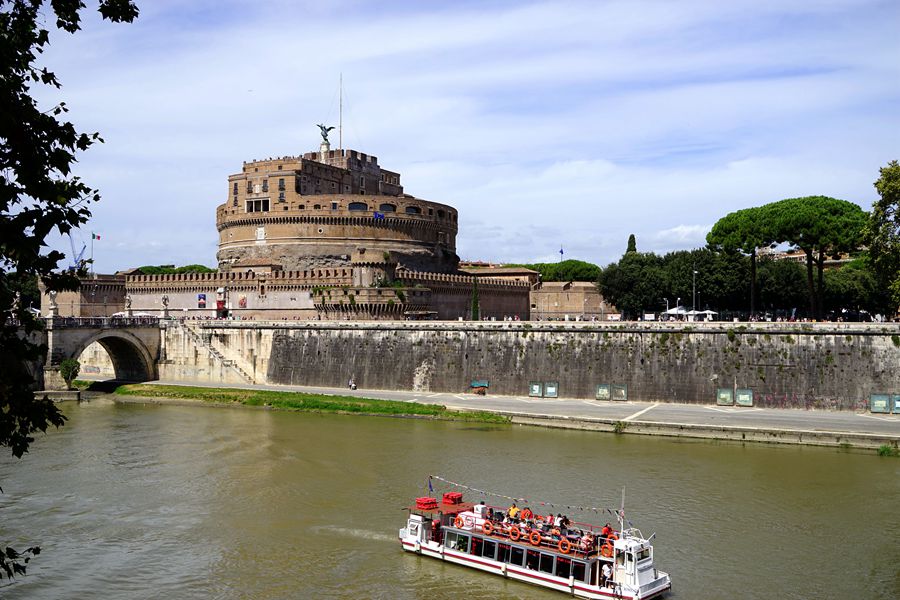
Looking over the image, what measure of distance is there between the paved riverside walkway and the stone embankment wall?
1117 mm

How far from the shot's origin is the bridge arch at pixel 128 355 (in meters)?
55.6

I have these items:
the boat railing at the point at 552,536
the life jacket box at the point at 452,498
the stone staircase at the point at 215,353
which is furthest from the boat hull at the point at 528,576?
the stone staircase at the point at 215,353

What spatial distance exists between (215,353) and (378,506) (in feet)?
110

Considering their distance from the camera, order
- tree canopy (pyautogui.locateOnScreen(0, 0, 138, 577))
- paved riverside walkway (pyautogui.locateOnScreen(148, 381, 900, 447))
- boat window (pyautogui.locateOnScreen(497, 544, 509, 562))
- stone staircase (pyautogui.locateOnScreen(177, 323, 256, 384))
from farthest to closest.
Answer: stone staircase (pyautogui.locateOnScreen(177, 323, 256, 384)) < paved riverside walkway (pyautogui.locateOnScreen(148, 381, 900, 447)) < boat window (pyautogui.locateOnScreen(497, 544, 509, 562)) < tree canopy (pyautogui.locateOnScreen(0, 0, 138, 577))

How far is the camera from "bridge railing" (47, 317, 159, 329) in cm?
5128

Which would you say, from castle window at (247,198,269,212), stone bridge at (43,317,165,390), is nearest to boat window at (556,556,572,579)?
stone bridge at (43,317,165,390)

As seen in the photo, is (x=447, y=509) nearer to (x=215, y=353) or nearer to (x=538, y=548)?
(x=538, y=548)

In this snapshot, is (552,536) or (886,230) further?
(886,230)

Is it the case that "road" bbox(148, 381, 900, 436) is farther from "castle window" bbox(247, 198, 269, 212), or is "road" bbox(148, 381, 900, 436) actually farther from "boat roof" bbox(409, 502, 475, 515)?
"castle window" bbox(247, 198, 269, 212)

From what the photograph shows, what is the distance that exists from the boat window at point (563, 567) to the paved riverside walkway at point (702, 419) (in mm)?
16540

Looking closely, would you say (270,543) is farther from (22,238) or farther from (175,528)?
(22,238)

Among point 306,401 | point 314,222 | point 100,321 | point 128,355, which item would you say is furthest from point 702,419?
point 314,222

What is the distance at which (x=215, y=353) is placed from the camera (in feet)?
184

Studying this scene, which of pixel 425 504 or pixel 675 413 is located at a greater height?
pixel 675 413
